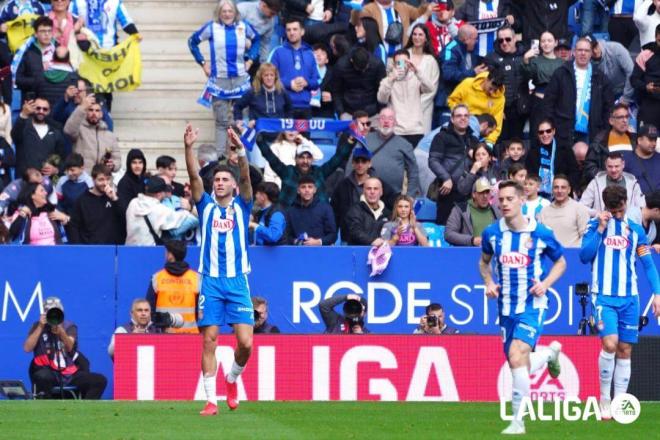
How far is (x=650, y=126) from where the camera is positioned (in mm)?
21172

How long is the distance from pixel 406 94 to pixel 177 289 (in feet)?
15.6

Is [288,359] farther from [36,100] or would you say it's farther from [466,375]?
[36,100]

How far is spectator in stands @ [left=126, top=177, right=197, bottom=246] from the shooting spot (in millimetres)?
20422

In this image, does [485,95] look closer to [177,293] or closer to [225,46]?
[225,46]

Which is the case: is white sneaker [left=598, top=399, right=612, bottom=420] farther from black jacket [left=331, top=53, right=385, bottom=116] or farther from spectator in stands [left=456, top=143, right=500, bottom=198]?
black jacket [left=331, top=53, right=385, bottom=116]

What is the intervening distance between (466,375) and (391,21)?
22.5 ft

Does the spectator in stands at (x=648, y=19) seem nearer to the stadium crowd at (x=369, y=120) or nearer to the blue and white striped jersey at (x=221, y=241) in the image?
the stadium crowd at (x=369, y=120)

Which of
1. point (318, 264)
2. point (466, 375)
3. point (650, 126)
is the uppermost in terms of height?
point (650, 126)

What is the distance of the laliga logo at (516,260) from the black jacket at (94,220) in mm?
7130

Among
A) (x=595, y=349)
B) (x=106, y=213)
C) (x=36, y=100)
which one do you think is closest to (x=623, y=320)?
(x=595, y=349)

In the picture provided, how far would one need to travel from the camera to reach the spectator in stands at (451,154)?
69.9 feet

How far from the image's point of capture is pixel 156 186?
2044 cm

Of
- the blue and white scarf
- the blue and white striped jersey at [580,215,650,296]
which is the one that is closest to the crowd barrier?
the blue and white scarf

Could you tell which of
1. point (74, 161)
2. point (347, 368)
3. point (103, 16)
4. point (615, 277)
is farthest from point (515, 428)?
point (103, 16)
